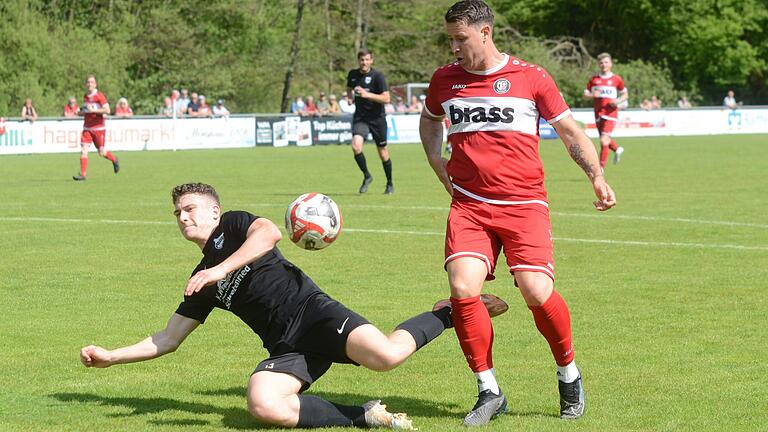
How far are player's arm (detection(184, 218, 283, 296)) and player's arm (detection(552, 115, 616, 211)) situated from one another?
1614 mm

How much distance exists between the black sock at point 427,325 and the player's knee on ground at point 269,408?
0.74 metres

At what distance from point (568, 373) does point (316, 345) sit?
→ 1.27m

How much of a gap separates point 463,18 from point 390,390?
6.90 feet

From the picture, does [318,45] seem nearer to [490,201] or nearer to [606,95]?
[606,95]

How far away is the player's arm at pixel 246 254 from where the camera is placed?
18.1ft

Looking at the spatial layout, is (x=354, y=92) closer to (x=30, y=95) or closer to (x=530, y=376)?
(x=530, y=376)

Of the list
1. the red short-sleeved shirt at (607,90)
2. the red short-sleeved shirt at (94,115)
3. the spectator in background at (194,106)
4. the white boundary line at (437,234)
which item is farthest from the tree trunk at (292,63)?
the white boundary line at (437,234)

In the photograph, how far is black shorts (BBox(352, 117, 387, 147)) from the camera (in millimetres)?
19578

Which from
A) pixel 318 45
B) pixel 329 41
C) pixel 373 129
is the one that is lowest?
pixel 373 129

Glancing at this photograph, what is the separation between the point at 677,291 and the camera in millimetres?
10008

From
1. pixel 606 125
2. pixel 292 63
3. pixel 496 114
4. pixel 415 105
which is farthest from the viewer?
pixel 292 63

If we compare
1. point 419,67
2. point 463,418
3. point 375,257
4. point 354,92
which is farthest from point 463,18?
point 419,67

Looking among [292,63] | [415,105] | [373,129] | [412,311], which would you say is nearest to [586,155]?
[412,311]

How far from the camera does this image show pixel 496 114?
247 inches
